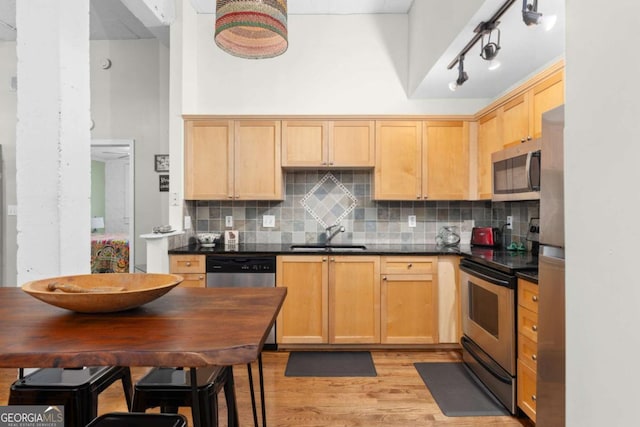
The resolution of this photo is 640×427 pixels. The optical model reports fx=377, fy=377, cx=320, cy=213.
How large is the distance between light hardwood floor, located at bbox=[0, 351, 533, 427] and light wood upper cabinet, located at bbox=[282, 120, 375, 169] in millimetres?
1821

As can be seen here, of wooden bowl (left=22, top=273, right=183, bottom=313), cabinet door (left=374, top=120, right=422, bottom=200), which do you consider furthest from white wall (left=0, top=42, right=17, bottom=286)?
cabinet door (left=374, top=120, right=422, bottom=200)

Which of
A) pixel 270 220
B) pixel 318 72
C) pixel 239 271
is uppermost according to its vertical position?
pixel 318 72

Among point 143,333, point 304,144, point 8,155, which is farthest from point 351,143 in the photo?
point 8,155

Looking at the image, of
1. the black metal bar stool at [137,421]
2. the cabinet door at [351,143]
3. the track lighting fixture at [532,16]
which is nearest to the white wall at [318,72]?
the cabinet door at [351,143]

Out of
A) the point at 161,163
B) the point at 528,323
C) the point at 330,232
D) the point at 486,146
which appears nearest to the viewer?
the point at 528,323

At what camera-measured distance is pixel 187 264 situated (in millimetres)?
3281

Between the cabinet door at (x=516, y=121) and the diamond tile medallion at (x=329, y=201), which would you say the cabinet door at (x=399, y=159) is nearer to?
the diamond tile medallion at (x=329, y=201)

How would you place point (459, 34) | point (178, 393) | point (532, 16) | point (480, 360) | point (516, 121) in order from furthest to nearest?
point (516, 121)
point (480, 360)
point (459, 34)
point (532, 16)
point (178, 393)

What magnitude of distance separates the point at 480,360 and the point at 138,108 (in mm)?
4102

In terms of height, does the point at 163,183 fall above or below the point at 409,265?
above

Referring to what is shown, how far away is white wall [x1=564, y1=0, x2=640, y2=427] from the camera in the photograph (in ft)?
2.75

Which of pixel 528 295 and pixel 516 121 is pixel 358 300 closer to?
pixel 528 295

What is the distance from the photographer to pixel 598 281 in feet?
3.10

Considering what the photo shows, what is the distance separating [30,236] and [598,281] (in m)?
2.49
